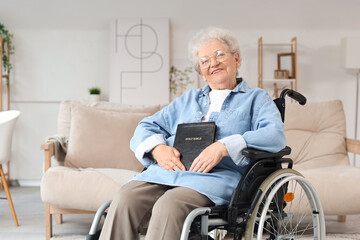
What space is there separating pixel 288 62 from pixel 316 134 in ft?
5.92

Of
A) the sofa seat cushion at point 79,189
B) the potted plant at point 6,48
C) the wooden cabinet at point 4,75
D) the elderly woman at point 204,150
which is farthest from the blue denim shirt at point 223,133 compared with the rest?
the potted plant at point 6,48

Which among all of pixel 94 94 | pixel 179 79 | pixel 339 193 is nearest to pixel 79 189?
pixel 339 193

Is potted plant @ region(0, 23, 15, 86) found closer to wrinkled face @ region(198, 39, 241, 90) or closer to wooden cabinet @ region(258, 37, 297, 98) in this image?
wooden cabinet @ region(258, 37, 297, 98)

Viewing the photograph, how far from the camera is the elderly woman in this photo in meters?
1.53

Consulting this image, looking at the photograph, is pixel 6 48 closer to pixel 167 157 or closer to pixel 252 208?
pixel 167 157

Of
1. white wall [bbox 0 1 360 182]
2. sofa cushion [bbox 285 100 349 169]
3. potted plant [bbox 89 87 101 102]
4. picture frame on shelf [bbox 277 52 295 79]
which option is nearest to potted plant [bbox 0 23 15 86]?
white wall [bbox 0 1 360 182]

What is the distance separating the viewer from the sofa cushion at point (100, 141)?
2982 millimetres

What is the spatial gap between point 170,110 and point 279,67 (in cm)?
323

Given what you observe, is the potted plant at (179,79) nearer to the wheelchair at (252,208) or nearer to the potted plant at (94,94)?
the potted plant at (94,94)

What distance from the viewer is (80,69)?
5.05 m

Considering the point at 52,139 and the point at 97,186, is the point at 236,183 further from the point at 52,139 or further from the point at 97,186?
the point at 52,139

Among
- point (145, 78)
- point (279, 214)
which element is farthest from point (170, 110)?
point (145, 78)

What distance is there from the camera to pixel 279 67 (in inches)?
195

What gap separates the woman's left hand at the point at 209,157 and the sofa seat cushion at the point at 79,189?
0.99 m
